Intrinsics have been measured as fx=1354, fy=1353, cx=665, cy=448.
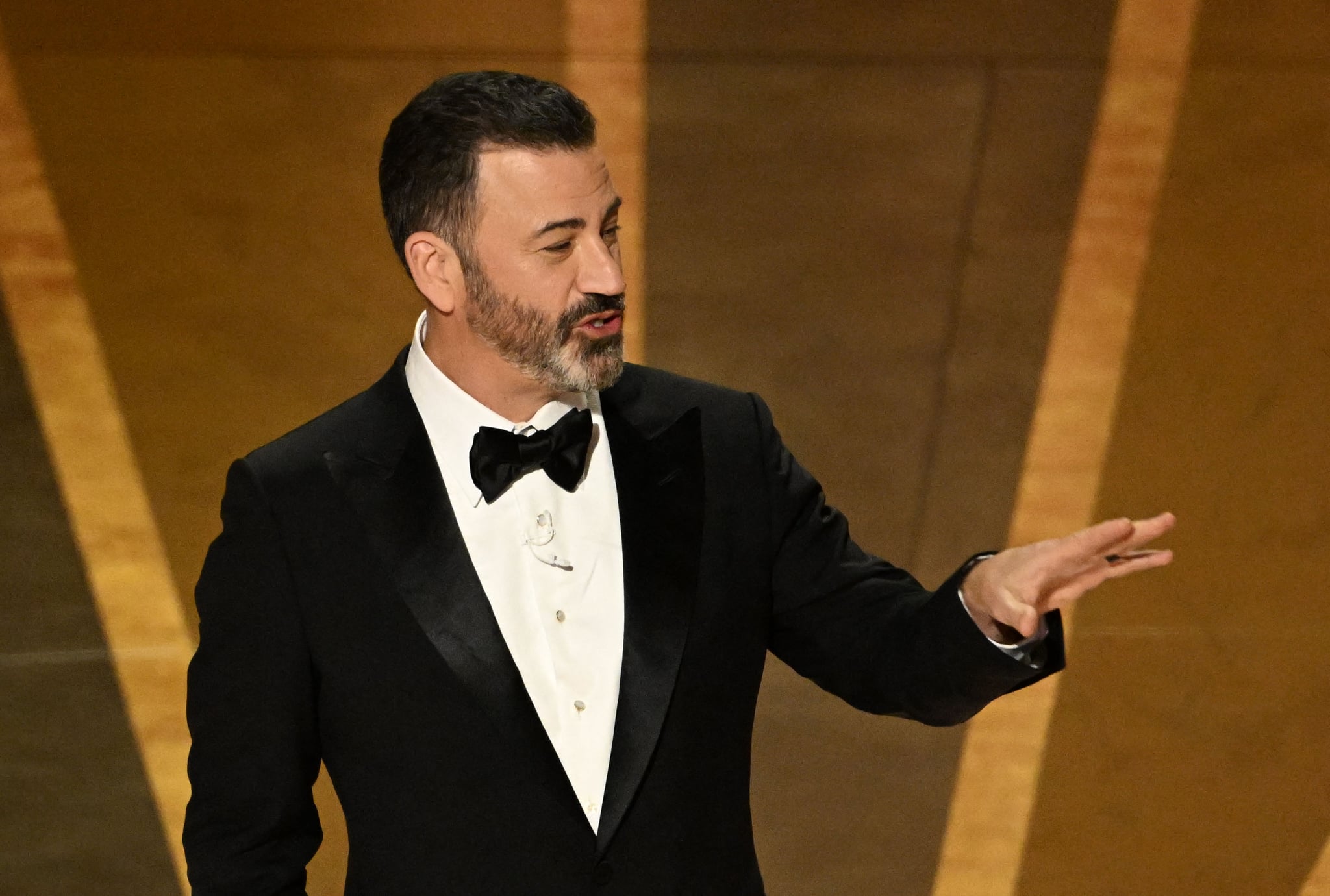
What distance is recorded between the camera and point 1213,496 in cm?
259

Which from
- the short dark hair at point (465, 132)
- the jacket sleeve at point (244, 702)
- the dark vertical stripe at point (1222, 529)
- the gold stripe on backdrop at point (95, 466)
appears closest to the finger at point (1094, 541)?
the short dark hair at point (465, 132)

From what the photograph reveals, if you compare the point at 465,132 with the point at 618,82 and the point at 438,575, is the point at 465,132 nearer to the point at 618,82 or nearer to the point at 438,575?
the point at 438,575

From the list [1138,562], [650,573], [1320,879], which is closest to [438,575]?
[650,573]

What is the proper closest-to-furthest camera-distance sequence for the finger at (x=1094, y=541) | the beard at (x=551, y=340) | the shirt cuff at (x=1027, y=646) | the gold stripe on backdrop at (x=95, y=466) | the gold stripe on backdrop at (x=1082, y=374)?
the finger at (x=1094, y=541) → the shirt cuff at (x=1027, y=646) → the beard at (x=551, y=340) → the gold stripe on backdrop at (x=95, y=466) → the gold stripe on backdrop at (x=1082, y=374)

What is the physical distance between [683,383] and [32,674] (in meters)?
1.53

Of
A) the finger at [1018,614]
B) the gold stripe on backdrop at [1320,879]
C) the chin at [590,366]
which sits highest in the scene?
the chin at [590,366]

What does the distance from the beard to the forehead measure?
8 centimetres

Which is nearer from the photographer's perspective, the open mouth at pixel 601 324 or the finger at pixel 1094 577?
the finger at pixel 1094 577

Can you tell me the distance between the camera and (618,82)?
2.26 metres

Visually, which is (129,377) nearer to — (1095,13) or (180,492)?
(180,492)

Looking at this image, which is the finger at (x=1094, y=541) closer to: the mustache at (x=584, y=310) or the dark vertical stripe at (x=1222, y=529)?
the mustache at (x=584, y=310)

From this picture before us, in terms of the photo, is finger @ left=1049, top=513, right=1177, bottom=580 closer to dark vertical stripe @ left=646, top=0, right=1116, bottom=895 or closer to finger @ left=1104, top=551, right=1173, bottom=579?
finger @ left=1104, top=551, right=1173, bottom=579

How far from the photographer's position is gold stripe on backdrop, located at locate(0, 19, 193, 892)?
221cm

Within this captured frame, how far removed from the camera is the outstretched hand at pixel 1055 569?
124 centimetres
